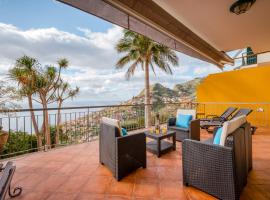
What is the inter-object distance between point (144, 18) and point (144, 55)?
13.9 feet

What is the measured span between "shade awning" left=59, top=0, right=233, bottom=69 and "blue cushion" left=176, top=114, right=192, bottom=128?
210 centimetres

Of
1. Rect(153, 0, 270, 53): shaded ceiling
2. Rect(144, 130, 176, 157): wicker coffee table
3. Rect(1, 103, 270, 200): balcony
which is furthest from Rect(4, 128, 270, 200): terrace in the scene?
Rect(153, 0, 270, 53): shaded ceiling

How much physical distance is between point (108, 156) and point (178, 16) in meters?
3.21

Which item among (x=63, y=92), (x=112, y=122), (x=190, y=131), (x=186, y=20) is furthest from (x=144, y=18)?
(x=63, y=92)

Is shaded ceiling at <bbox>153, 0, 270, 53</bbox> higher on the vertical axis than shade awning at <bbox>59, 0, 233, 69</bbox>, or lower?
higher

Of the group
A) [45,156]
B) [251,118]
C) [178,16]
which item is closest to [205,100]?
[251,118]

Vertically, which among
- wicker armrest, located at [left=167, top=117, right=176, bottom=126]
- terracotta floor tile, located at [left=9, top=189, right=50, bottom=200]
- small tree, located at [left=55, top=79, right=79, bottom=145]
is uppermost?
small tree, located at [left=55, top=79, right=79, bottom=145]

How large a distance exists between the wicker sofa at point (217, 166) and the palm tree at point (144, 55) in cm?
500

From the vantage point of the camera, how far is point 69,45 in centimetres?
788

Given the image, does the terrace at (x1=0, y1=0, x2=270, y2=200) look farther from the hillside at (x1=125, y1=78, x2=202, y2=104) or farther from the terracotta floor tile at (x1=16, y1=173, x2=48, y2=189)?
the hillside at (x1=125, y1=78, x2=202, y2=104)

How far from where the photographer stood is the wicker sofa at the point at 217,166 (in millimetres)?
1756

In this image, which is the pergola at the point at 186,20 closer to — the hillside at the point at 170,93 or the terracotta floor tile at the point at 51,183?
the terracotta floor tile at the point at 51,183

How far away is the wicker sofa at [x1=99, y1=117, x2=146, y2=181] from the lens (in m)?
2.38

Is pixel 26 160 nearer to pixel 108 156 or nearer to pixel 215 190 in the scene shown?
pixel 108 156
